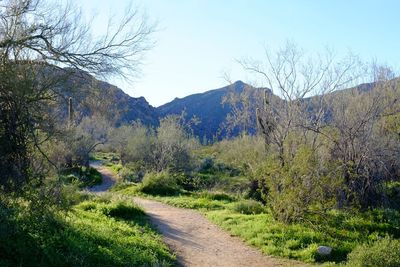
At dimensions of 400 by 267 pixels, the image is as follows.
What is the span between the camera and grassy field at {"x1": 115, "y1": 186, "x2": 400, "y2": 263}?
11.0 m

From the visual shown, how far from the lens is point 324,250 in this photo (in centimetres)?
1059

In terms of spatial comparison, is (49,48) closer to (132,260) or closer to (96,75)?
(96,75)

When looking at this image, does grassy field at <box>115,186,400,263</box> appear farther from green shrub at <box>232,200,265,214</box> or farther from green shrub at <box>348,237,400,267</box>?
green shrub at <box>348,237,400,267</box>

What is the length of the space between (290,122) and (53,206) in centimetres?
958

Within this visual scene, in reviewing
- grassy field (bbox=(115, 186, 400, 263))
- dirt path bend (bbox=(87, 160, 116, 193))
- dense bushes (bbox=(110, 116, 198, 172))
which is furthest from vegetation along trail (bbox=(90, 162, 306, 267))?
dense bushes (bbox=(110, 116, 198, 172))

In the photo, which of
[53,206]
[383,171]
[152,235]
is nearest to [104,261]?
[53,206]

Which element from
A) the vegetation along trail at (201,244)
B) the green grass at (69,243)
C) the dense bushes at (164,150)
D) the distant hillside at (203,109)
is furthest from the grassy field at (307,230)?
the distant hillside at (203,109)

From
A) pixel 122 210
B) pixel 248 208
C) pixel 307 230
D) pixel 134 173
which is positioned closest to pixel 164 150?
pixel 134 173

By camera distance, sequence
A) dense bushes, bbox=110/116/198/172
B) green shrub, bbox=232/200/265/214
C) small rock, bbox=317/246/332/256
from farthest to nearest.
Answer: dense bushes, bbox=110/116/198/172 → green shrub, bbox=232/200/265/214 → small rock, bbox=317/246/332/256

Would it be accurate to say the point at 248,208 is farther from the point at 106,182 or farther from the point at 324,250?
the point at 106,182

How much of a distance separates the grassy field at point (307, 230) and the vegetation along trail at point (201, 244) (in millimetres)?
374

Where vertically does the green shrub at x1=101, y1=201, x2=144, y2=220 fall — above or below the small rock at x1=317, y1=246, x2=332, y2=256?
above

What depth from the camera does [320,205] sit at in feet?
44.4

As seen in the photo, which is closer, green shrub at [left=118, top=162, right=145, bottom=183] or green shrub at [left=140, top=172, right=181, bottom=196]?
green shrub at [left=140, top=172, right=181, bottom=196]
